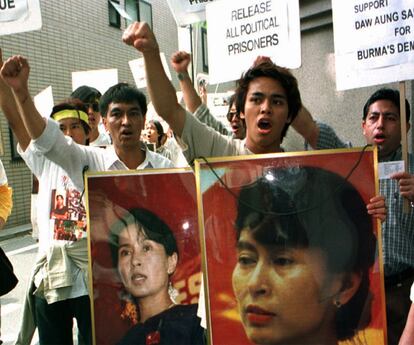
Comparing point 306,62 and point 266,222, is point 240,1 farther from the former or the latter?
point 306,62

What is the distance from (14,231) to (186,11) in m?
7.68

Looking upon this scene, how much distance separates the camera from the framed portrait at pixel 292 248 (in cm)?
190

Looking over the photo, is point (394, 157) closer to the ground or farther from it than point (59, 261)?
farther from it

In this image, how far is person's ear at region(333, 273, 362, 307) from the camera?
6.25 ft

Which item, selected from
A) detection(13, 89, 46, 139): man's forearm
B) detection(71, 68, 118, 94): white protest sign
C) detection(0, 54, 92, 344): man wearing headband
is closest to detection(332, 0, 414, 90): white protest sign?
detection(13, 89, 46, 139): man's forearm

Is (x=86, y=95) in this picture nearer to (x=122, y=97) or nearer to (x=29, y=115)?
(x=122, y=97)

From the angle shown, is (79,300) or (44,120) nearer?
(44,120)

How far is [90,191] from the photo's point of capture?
2.13 metres

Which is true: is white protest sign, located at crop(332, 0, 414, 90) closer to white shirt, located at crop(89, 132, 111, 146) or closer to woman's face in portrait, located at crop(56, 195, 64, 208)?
woman's face in portrait, located at crop(56, 195, 64, 208)

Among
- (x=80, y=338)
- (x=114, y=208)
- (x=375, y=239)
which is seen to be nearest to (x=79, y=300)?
(x=80, y=338)

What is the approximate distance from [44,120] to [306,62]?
164 inches

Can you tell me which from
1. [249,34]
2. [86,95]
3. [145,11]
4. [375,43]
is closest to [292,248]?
[375,43]

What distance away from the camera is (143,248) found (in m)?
2.13

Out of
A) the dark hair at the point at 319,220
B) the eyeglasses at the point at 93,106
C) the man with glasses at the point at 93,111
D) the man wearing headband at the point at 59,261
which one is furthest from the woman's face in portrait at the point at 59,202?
the eyeglasses at the point at 93,106
